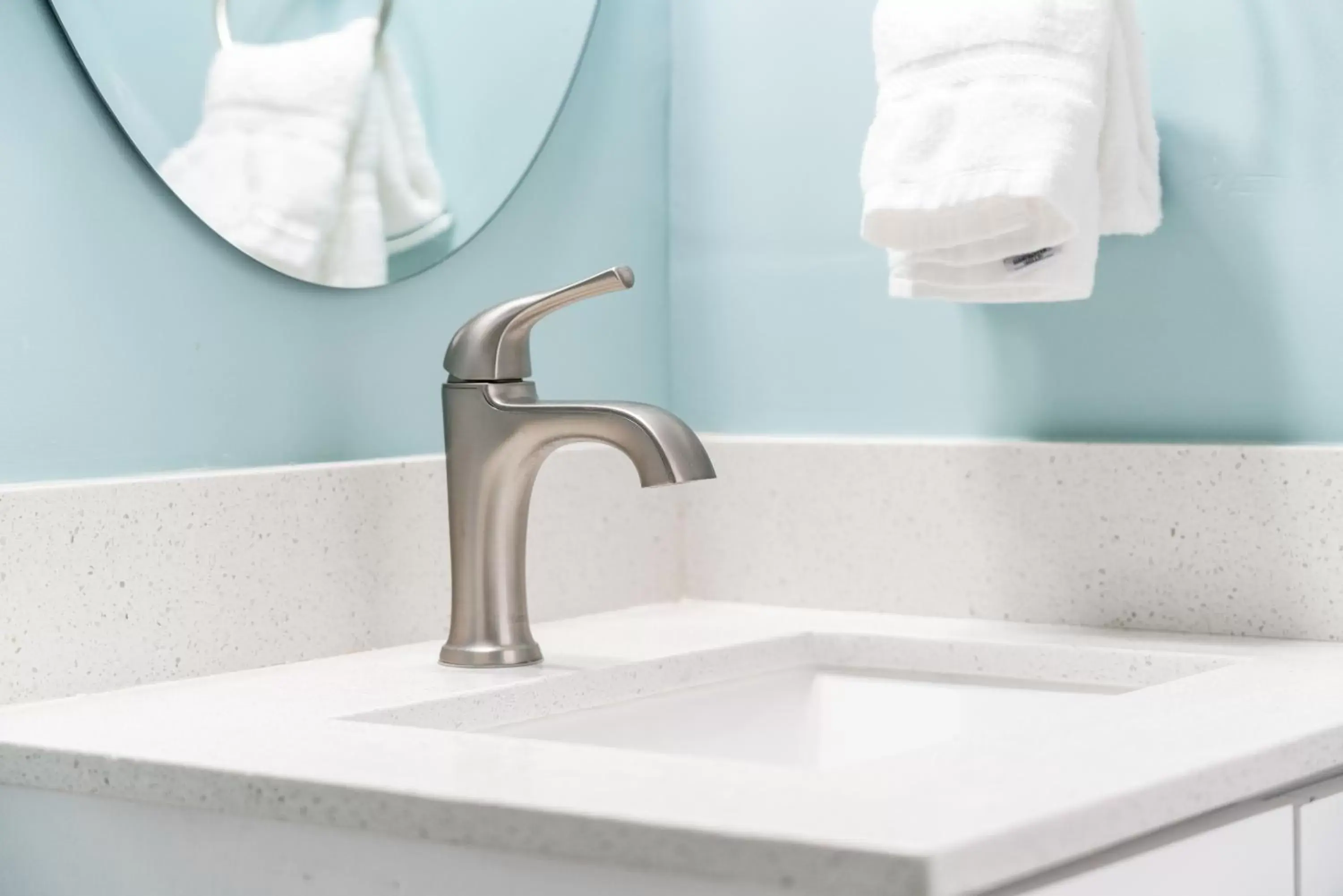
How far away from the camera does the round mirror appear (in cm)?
103

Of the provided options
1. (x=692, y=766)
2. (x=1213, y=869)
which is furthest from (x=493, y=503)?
(x=1213, y=869)

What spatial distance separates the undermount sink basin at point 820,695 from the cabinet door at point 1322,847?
19 cm

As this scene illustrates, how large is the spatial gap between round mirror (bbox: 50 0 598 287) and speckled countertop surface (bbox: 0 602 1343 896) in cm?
28

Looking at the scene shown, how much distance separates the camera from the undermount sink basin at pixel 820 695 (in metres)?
1.03

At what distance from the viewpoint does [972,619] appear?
49.5 inches

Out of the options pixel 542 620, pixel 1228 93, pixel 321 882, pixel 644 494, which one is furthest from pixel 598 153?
pixel 321 882

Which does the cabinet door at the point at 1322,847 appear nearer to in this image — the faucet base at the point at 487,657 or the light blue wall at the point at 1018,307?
the light blue wall at the point at 1018,307

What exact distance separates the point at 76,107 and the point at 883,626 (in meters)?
0.64

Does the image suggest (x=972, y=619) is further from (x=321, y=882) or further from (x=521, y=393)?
(x=321, y=882)

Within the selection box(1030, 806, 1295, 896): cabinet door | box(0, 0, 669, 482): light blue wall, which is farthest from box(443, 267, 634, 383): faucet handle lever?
box(1030, 806, 1295, 896): cabinet door

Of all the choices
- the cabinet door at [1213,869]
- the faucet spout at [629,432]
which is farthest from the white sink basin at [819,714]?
the cabinet door at [1213,869]

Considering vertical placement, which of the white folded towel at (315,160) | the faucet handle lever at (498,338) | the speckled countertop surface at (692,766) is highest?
the white folded towel at (315,160)

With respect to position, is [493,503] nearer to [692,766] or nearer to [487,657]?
[487,657]

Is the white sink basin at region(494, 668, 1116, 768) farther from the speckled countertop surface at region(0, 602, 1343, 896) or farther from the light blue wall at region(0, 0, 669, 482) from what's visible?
the light blue wall at region(0, 0, 669, 482)
